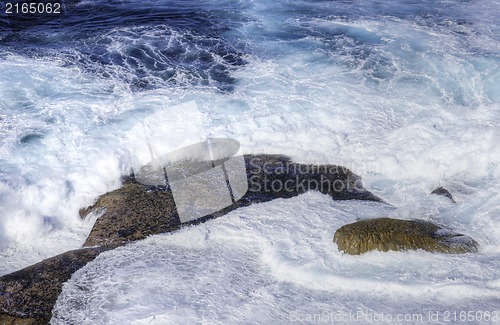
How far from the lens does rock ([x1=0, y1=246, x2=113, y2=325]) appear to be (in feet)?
17.4

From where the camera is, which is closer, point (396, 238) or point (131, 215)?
point (396, 238)

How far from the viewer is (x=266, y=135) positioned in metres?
8.62

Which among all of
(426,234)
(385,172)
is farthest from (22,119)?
(426,234)

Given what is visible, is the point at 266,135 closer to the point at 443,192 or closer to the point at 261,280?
the point at 443,192

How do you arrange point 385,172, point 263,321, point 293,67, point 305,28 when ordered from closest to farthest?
point 263,321 → point 385,172 → point 293,67 → point 305,28

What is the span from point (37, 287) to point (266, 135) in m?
4.27

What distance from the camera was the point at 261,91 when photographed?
9961 mm

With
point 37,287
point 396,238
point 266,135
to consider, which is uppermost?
point 266,135

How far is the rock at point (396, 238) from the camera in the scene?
19.8 ft

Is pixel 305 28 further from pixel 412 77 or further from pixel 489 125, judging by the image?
pixel 489 125

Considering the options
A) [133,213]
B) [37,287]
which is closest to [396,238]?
[133,213]

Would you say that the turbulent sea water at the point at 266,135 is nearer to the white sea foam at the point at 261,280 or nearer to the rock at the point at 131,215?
the white sea foam at the point at 261,280

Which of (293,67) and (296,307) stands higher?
(293,67)

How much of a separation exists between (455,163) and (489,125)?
1.46 metres
